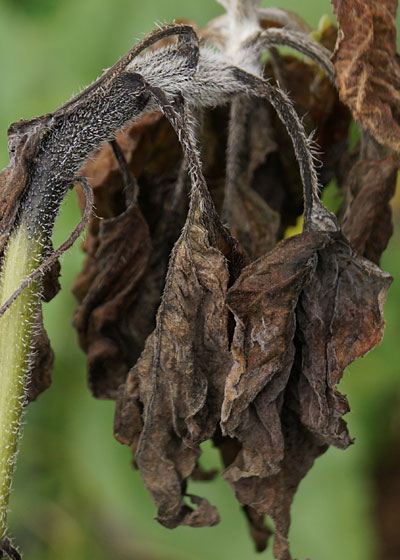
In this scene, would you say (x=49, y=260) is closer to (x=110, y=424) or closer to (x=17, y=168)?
(x=17, y=168)

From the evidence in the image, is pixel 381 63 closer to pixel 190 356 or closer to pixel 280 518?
pixel 190 356

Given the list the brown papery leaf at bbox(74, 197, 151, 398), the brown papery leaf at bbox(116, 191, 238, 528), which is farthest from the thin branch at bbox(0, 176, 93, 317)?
the brown papery leaf at bbox(74, 197, 151, 398)

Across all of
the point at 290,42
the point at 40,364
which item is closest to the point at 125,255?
the point at 40,364

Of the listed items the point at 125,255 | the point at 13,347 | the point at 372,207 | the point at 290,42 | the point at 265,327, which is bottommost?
the point at 13,347

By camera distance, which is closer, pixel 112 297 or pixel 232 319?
pixel 232 319

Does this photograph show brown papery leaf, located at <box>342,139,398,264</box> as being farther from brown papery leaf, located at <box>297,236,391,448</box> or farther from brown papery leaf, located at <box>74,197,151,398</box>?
brown papery leaf, located at <box>74,197,151,398</box>

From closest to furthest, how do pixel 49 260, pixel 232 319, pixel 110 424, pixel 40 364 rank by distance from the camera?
pixel 49 260 → pixel 232 319 → pixel 40 364 → pixel 110 424
